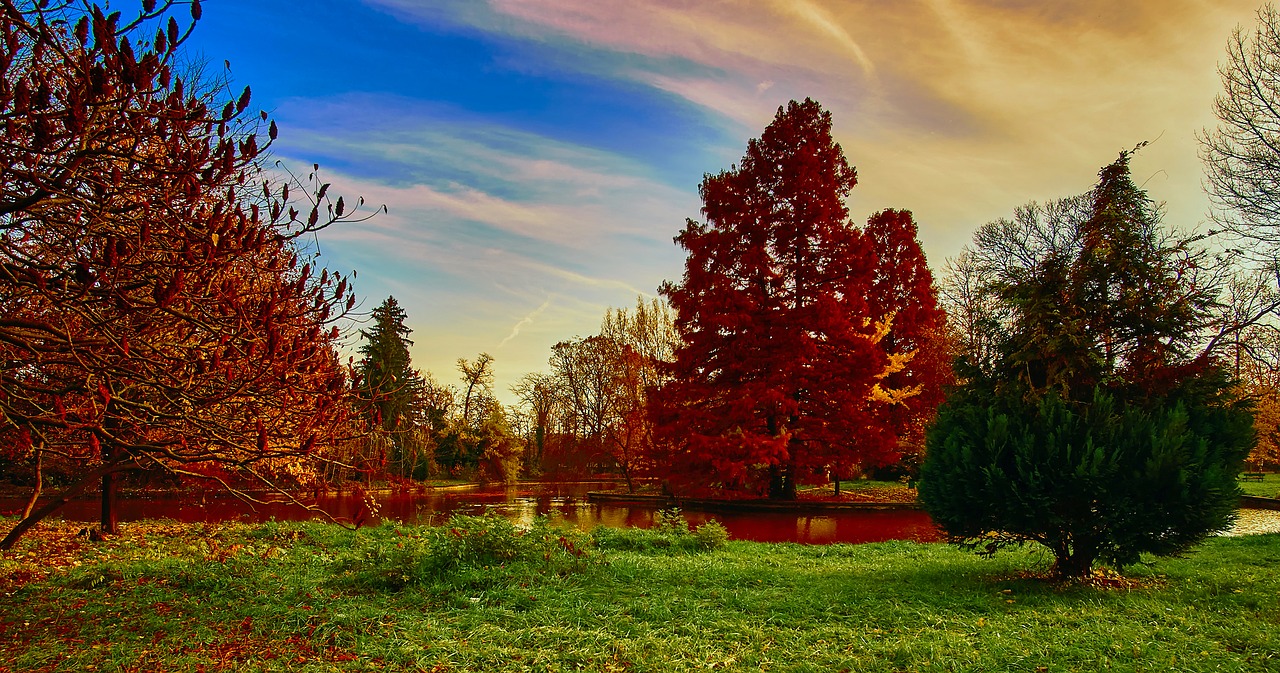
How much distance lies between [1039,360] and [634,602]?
4.73 m

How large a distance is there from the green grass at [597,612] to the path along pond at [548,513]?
5532mm

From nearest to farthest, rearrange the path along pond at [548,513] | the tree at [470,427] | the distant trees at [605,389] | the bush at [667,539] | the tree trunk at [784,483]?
the bush at [667,539], the path along pond at [548,513], the tree trunk at [784,483], the distant trees at [605,389], the tree at [470,427]

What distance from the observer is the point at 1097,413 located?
6.20 m

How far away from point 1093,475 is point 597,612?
172 inches

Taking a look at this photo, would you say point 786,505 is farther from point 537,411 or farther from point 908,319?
point 537,411

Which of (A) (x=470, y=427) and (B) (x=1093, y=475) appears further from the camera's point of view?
(A) (x=470, y=427)

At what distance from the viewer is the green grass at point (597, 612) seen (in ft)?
13.8

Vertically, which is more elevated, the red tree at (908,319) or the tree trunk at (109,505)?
the red tree at (908,319)

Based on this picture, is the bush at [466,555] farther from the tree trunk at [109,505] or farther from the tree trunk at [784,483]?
the tree trunk at [784,483]

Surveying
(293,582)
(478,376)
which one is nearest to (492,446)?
(478,376)

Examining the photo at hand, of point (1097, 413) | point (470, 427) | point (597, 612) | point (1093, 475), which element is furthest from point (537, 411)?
point (1093, 475)

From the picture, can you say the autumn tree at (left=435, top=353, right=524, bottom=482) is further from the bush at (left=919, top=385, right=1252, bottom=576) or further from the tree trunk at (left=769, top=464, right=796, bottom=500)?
the bush at (left=919, top=385, right=1252, bottom=576)

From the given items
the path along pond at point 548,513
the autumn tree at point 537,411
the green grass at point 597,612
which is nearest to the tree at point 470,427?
the autumn tree at point 537,411

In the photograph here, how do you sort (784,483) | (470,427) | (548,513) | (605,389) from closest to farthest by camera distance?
1. (548,513)
2. (784,483)
3. (605,389)
4. (470,427)
